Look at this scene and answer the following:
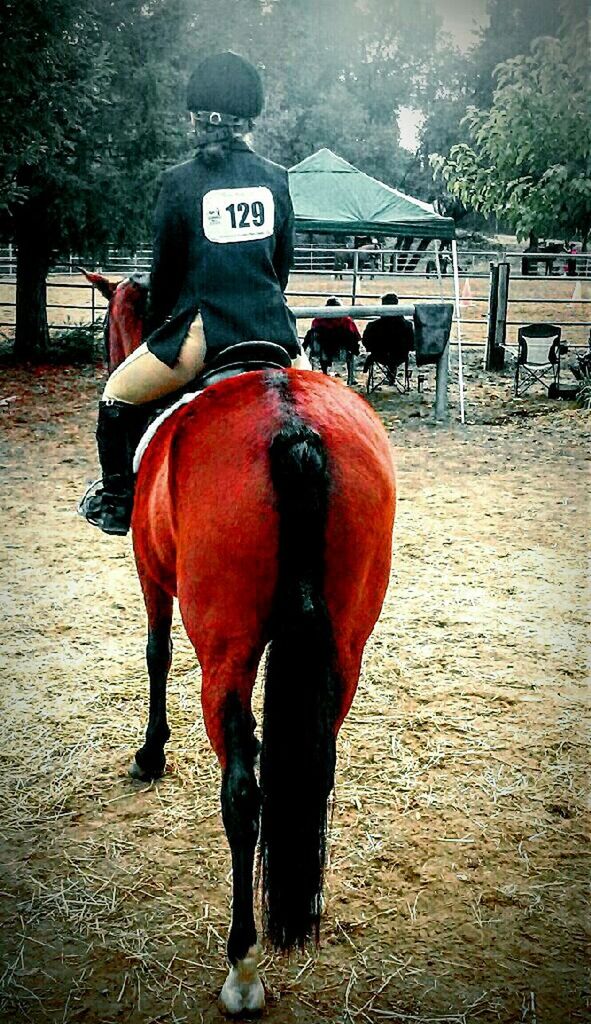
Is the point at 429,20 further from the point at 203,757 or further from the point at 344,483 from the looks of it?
the point at 203,757

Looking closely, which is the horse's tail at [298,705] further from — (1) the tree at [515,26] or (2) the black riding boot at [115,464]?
(1) the tree at [515,26]

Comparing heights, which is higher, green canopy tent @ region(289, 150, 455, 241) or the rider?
green canopy tent @ region(289, 150, 455, 241)

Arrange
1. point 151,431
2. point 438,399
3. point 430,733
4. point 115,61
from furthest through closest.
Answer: point 115,61 → point 438,399 → point 430,733 → point 151,431

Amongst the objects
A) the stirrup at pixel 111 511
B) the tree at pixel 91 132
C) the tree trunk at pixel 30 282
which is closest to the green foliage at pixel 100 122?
the tree at pixel 91 132

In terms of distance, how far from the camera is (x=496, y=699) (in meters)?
3.48

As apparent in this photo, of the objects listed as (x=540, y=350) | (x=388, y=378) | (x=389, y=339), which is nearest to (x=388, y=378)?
(x=388, y=378)

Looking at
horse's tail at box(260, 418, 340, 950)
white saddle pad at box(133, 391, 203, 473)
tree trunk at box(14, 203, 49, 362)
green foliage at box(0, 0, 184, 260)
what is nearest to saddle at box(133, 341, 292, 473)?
white saddle pad at box(133, 391, 203, 473)

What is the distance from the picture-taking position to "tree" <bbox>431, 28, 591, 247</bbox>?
5.18 m

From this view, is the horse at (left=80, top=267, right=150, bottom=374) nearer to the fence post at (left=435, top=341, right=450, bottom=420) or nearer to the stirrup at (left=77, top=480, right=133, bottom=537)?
the stirrup at (left=77, top=480, right=133, bottom=537)

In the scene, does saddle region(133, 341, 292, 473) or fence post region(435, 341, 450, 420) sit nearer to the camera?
saddle region(133, 341, 292, 473)

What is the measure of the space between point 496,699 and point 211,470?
6.87 ft

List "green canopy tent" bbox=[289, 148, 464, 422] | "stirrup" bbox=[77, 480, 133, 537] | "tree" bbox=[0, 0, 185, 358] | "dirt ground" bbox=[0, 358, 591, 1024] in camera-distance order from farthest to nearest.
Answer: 1. "green canopy tent" bbox=[289, 148, 464, 422]
2. "tree" bbox=[0, 0, 185, 358]
3. "stirrup" bbox=[77, 480, 133, 537]
4. "dirt ground" bbox=[0, 358, 591, 1024]

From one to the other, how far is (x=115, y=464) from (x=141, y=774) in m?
1.09

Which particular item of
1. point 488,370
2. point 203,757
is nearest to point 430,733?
point 203,757
